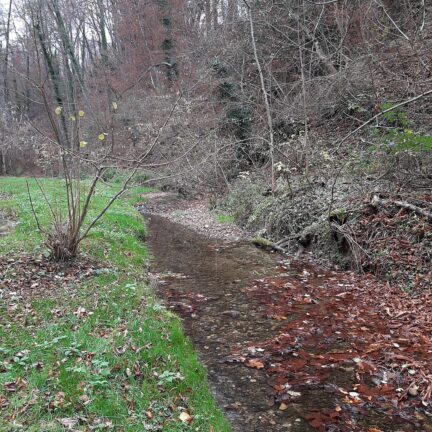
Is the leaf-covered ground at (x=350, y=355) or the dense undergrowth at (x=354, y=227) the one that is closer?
the leaf-covered ground at (x=350, y=355)

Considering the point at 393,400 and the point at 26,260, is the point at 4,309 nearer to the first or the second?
the point at 26,260

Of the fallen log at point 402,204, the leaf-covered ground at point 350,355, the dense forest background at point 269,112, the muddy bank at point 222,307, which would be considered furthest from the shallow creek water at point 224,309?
the fallen log at point 402,204

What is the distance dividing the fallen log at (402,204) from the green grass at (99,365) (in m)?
5.09

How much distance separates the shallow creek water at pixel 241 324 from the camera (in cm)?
430

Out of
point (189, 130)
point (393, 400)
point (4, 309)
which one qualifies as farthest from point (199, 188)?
point (393, 400)

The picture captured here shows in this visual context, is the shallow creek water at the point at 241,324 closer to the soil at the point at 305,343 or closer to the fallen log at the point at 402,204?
the soil at the point at 305,343

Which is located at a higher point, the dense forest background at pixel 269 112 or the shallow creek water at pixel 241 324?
the dense forest background at pixel 269 112

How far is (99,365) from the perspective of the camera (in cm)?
448

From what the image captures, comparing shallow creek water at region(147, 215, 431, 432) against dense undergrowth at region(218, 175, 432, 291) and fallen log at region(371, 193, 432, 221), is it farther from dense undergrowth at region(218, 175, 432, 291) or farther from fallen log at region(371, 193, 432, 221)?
fallen log at region(371, 193, 432, 221)

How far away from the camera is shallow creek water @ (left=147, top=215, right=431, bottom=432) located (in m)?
4.30

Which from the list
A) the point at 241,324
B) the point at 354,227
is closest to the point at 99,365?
the point at 241,324

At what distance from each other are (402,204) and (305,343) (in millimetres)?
4235

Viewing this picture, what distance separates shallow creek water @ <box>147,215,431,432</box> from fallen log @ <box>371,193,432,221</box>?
6.15 feet

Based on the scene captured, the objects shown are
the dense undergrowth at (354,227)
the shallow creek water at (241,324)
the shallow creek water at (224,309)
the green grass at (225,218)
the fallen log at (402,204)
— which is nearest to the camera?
the shallow creek water at (241,324)
